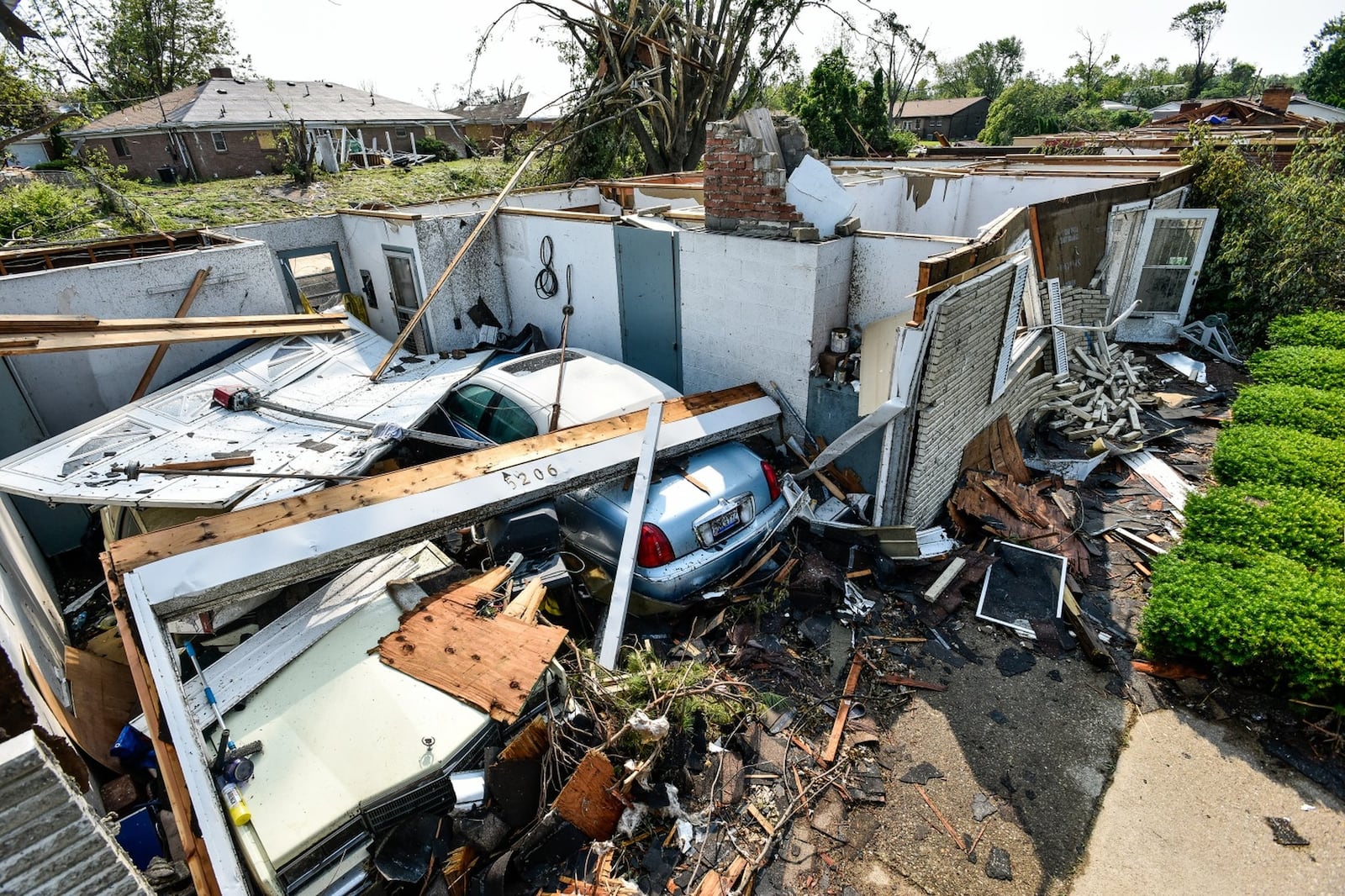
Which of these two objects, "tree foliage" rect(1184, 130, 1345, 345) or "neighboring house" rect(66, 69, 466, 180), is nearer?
"tree foliage" rect(1184, 130, 1345, 345)

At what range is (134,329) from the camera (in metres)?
6.91

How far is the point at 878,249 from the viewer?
6.30 m

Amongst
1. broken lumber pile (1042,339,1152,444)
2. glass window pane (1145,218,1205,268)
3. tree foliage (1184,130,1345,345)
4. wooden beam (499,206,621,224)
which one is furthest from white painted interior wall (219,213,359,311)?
tree foliage (1184,130,1345,345)

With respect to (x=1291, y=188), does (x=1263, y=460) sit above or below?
below

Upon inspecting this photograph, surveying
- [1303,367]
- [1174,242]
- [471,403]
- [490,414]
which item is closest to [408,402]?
[471,403]

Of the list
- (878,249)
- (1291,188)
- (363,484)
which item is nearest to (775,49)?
(1291,188)

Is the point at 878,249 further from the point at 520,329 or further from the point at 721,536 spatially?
the point at 520,329

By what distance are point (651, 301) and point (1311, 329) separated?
1070 cm

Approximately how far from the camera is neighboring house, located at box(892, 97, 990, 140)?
63.0m

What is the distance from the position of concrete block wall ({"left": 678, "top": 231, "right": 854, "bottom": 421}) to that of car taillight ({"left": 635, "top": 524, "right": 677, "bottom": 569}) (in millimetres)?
2451

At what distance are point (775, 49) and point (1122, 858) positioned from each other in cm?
2390

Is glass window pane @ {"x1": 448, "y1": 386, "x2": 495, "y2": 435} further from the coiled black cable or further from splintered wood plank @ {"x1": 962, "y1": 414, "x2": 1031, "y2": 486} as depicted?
splintered wood plank @ {"x1": 962, "y1": 414, "x2": 1031, "y2": 486}

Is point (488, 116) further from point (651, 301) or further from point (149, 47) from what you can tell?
point (651, 301)

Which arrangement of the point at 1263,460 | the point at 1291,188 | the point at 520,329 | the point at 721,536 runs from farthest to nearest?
the point at 1291,188 → the point at 520,329 → the point at 1263,460 → the point at 721,536
